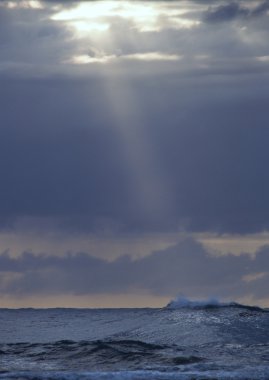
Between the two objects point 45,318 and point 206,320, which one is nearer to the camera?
point 206,320

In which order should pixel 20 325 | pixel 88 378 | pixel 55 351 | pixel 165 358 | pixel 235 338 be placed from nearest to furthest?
pixel 88 378, pixel 165 358, pixel 55 351, pixel 235 338, pixel 20 325

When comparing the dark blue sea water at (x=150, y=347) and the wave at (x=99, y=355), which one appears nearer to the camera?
the dark blue sea water at (x=150, y=347)

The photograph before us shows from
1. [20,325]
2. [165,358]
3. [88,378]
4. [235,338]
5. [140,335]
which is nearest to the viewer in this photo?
[88,378]

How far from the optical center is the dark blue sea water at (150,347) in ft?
225

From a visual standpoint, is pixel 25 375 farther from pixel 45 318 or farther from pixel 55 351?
pixel 45 318

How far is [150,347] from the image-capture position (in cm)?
8112

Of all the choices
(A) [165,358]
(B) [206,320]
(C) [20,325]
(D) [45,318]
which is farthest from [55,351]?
(D) [45,318]

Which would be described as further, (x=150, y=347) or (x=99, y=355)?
(x=150, y=347)

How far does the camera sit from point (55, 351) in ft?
271

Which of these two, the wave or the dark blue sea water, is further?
the wave

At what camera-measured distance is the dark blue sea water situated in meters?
68.5

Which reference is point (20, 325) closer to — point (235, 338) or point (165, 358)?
point (235, 338)

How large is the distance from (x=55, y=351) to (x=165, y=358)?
37.3 ft

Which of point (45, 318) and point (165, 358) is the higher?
point (45, 318)
